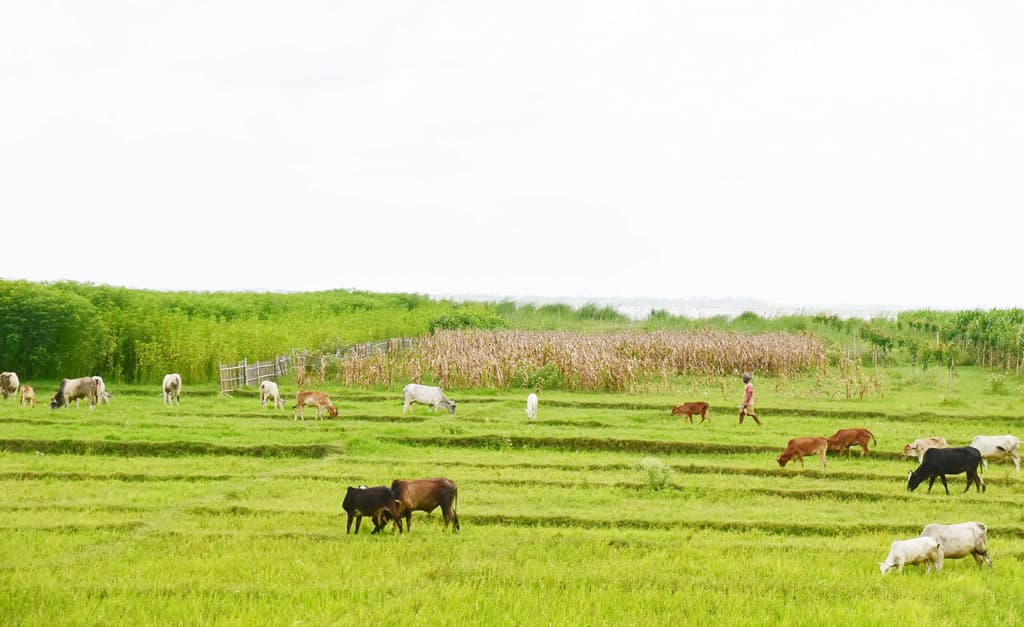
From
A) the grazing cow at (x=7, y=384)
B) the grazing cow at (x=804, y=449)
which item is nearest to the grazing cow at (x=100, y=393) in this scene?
the grazing cow at (x=7, y=384)

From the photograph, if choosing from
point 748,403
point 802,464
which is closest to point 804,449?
point 802,464

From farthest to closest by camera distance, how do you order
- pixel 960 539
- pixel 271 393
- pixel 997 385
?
pixel 997 385
pixel 271 393
pixel 960 539

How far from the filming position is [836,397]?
25.3 metres

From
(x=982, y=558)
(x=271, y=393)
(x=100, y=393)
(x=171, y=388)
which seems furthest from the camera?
(x=171, y=388)

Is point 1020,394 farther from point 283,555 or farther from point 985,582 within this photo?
point 283,555

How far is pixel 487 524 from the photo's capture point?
40.5 ft

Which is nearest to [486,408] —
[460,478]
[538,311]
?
[460,478]

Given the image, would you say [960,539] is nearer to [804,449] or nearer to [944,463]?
[944,463]

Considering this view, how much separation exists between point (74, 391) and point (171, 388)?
2.28m

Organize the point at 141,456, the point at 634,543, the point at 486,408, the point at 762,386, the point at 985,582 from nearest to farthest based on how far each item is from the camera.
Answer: the point at 985,582
the point at 634,543
the point at 141,456
the point at 486,408
the point at 762,386

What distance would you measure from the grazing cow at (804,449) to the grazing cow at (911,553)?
5.59m

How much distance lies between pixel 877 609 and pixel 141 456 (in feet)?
42.9

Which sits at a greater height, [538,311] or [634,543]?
[538,311]

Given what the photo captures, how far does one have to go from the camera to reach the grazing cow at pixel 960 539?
10.4m
